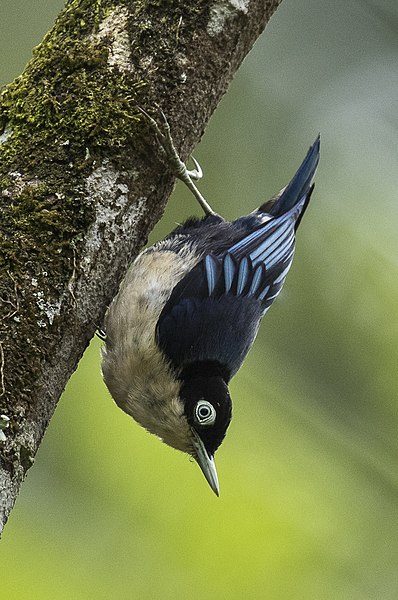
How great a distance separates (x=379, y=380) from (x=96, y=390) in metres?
1.36

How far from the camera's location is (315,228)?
4.97 metres

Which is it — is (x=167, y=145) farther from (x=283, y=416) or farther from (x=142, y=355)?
(x=283, y=416)

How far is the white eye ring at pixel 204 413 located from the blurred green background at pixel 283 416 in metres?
0.45

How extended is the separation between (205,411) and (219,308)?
362 mm

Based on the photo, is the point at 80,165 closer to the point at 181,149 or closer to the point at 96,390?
the point at 181,149

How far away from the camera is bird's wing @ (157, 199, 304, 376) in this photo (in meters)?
3.18

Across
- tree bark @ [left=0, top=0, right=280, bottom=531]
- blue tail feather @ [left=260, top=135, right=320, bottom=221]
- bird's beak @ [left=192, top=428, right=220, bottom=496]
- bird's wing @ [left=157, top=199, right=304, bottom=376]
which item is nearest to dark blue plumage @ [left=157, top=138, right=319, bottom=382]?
bird's wing @ [left=157, top=199, right=304, bottom=376]

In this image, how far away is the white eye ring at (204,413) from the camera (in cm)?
320

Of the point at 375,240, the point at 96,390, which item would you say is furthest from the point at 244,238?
the point at 375,240

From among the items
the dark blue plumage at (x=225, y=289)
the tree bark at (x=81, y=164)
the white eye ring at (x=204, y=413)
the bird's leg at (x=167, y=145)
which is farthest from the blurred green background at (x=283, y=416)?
the bird's leg at (x=167, y=145)

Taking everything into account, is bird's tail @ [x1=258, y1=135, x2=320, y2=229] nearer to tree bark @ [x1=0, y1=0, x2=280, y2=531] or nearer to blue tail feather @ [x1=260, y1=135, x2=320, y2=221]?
blue tail feather @ [x1=260, y1=135, x2=320, y2=221]

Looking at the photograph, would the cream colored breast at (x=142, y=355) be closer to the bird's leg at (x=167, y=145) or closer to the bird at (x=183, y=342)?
the bird at (x=183, y=342)

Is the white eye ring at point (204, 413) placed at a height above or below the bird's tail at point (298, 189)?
below

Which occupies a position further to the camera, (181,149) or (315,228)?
(315,228)
